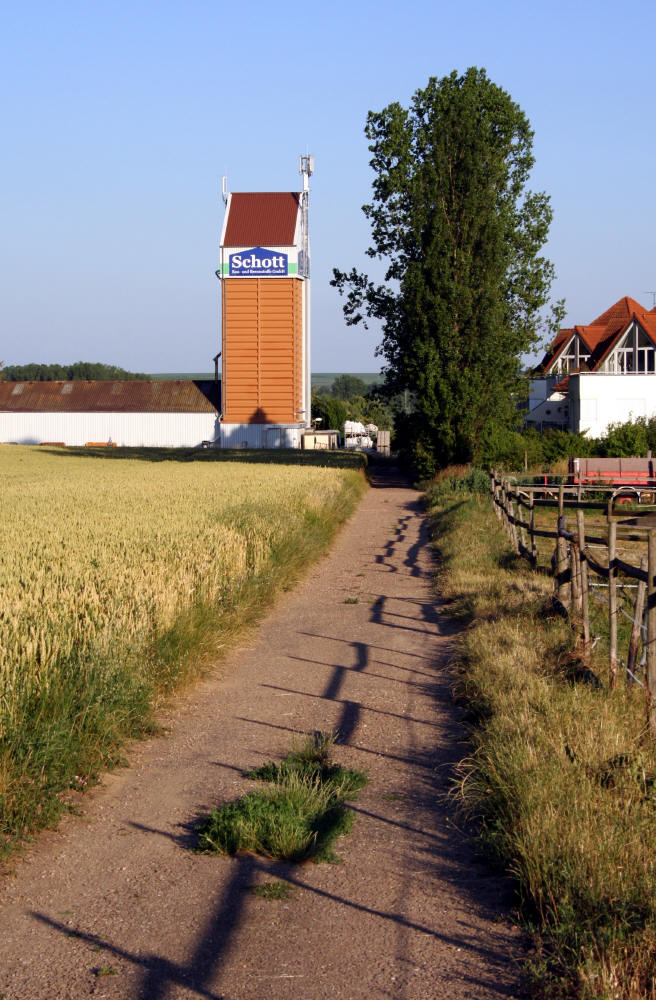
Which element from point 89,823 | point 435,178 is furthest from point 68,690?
point 435,178

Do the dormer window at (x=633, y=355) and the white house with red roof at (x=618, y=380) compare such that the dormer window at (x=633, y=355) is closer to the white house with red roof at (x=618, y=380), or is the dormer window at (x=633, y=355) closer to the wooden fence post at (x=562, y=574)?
the white house with red roof at (x=618, y=380)


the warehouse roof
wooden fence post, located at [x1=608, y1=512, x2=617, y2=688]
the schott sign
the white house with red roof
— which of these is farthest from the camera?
the warehouse roof

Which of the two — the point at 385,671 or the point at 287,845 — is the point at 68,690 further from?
the point at 385,671

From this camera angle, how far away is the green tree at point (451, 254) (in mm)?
37906

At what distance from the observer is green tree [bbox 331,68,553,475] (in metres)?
37.9

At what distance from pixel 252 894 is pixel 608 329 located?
59.8 metres

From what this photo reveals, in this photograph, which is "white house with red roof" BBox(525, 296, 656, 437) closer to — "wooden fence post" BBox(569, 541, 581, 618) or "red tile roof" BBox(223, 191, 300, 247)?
"red tile roof" BBox(223, 191, 300, 247)

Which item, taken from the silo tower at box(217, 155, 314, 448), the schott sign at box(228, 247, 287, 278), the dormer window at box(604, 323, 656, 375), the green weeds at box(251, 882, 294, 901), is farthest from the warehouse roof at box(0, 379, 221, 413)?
the green weeds at box(251, 882, 294, 901)

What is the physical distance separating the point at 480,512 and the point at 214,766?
18.7 meters

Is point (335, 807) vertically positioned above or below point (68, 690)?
below

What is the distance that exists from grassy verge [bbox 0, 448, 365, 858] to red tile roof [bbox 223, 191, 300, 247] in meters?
58.6

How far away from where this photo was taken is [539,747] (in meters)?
5.98

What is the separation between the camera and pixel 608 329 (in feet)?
198

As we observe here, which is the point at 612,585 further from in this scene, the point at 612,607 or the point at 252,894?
the point at 252,894
